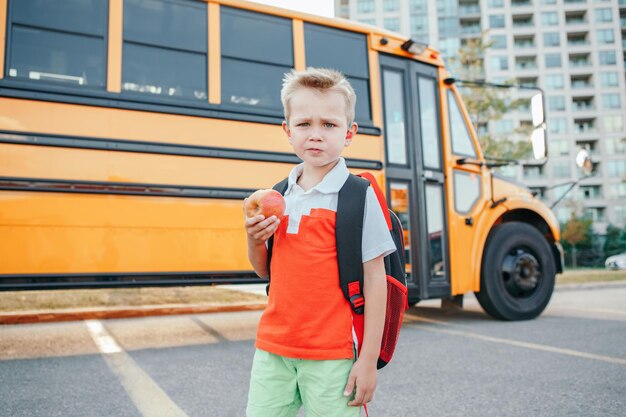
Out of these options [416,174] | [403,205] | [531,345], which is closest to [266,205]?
[531,345]

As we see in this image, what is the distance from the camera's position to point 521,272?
481 centimetres

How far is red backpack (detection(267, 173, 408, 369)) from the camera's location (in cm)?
120

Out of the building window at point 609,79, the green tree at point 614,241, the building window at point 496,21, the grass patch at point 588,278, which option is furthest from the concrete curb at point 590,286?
the building window at point 609,79

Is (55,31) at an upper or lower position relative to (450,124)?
upper

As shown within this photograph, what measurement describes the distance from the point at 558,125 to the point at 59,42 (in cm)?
5014

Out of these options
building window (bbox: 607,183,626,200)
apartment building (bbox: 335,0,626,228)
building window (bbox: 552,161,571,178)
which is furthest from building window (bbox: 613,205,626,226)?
building window (bbox: 552,161,571,178)

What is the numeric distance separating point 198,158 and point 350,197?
244 centimetres

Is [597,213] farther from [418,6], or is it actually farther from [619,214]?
[418,6]

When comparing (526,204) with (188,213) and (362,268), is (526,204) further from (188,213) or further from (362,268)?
(362,268)

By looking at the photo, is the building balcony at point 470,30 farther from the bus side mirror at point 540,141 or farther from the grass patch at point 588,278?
the bus side mirror at point 540,141

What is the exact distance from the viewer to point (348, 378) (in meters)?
1.15

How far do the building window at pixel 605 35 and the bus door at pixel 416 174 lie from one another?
52.1 metres

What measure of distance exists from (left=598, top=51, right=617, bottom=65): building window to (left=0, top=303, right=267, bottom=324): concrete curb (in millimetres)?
51805

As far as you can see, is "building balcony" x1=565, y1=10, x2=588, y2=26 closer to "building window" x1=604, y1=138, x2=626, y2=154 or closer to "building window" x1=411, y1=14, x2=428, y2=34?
"building window" x1=604, y1=138, x2=626, y2=154
